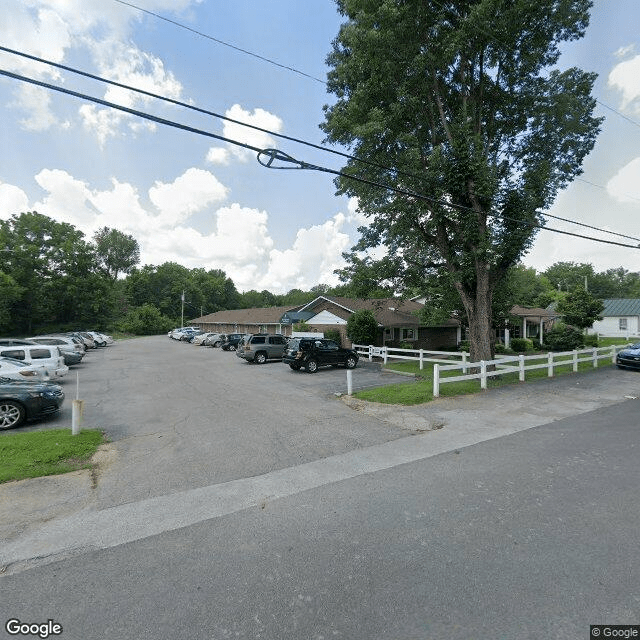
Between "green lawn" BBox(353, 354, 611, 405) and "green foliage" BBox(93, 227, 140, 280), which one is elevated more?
"green foliage" BBox(93, 227, 140, 280)

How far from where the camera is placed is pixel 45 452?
614 cm

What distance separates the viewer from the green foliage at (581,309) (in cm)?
3047

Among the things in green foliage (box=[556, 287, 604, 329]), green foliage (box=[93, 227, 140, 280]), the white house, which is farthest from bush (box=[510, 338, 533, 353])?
green foliage (box=[93, 227, 140, 280])

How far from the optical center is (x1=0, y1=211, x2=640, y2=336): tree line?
830 inches

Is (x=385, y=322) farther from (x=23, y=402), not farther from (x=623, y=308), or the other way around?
(x=623, y=308)

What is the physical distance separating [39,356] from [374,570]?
16802 mm

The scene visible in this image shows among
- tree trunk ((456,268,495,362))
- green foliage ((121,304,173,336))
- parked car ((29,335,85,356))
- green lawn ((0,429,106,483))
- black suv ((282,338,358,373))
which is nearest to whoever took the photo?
green lawn ((0,429,106,483))

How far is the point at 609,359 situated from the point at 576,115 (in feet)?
42.8

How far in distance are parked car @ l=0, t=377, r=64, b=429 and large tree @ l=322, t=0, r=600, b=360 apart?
1200cm

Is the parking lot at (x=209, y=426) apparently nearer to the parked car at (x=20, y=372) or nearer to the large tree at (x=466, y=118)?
the parked car at (x=20, y=372)

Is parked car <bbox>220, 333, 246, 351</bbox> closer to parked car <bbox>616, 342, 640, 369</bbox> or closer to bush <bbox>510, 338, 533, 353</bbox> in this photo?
bush <bbox>510, 338, 533, 353</bbox>

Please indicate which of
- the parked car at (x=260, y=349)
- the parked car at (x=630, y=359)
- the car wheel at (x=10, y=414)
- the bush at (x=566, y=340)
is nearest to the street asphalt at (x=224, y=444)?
the car wheel at (x=10, y=414)

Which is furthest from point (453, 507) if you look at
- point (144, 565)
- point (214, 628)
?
point (144, 565)

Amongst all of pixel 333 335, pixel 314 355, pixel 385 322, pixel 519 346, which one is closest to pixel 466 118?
pixel 314 355
